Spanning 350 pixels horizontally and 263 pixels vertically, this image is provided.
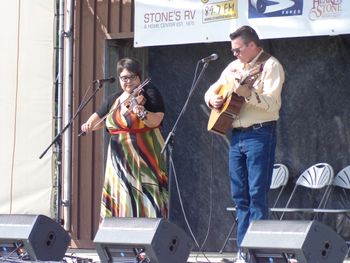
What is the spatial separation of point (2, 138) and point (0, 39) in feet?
3.09

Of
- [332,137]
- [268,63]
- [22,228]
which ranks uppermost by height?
[268,63]

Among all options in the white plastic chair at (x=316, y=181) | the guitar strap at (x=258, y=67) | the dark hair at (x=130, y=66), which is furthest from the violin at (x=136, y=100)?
the white plastic chair at (x=316, y=181)

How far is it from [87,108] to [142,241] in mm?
3135

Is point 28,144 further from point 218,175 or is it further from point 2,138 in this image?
point 218,175

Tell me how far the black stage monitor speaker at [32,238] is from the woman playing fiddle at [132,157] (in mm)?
609

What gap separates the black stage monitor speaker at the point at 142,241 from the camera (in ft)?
24.7

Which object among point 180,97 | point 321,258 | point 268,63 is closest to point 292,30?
point 268,63

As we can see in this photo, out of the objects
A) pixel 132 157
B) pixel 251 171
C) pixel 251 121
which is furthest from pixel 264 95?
pixel 132 157

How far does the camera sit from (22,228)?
825 cm

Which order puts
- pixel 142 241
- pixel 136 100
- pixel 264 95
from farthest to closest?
pixel 136 100 < pixel 264 95 < pixel 142 241

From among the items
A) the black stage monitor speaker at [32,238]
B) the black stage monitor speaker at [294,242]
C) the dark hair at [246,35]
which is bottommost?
the black stage monitor speaker at [32,238]

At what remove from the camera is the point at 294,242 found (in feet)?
22.9

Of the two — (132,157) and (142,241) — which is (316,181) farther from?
(142,241)

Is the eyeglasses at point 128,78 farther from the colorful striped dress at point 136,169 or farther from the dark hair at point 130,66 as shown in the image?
the colorful striped dress at point 136,169
